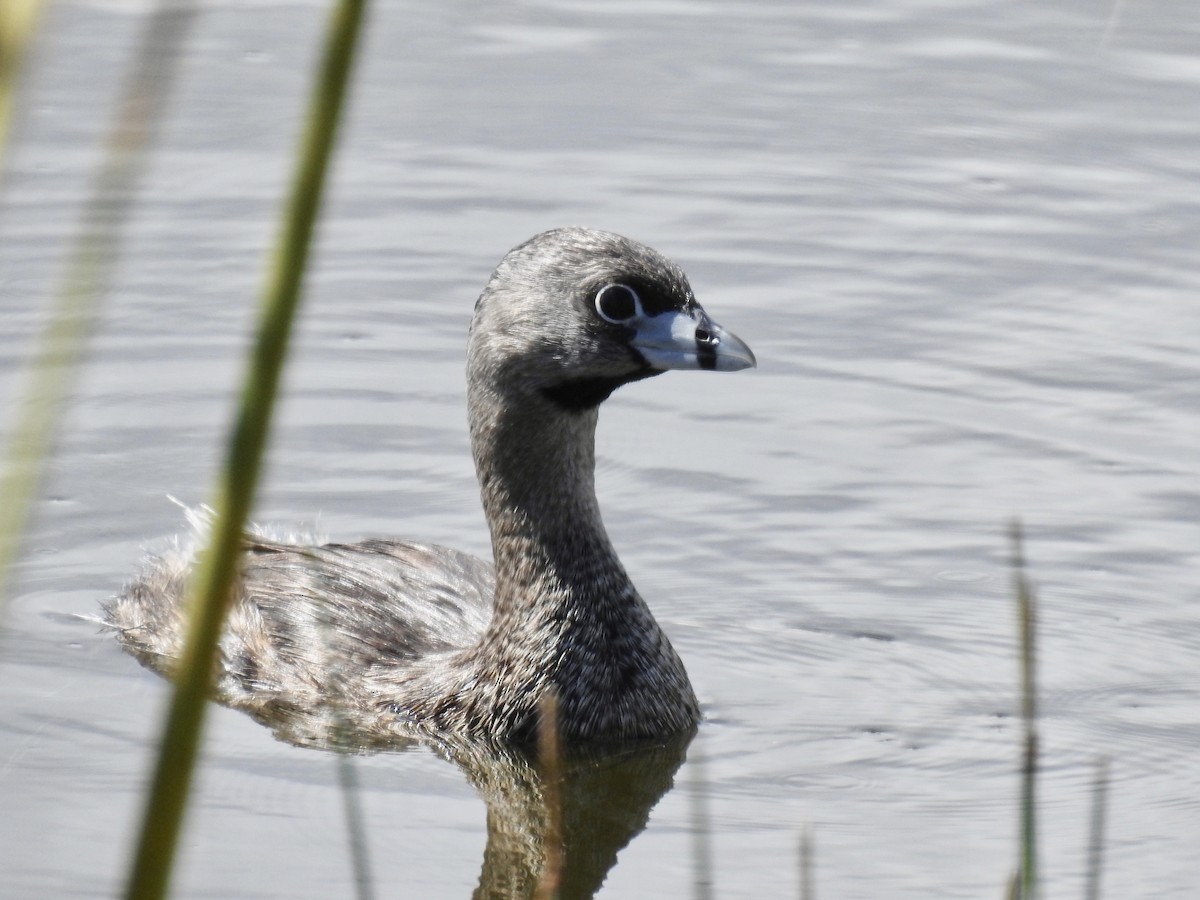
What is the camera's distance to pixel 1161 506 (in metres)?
7.36

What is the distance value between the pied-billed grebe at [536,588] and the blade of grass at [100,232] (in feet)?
15.0

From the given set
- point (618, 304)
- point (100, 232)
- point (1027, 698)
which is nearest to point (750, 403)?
point (618, 304)

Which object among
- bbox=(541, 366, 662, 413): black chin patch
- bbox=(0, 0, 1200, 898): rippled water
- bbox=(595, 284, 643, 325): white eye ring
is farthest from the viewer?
bbox=(541, 366, 662, 413): black chin patch

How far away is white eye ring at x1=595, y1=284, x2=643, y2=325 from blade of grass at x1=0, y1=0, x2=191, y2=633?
4604 millimetres

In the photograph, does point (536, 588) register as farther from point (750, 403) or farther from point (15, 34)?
point (15, 34)

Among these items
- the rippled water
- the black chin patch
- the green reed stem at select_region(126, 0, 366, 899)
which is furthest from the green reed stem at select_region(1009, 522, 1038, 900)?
the black chin patch

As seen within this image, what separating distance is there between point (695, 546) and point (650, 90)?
5.27 metres

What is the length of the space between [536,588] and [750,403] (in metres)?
2.58

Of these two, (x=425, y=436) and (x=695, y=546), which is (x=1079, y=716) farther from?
(x=425, y=436)

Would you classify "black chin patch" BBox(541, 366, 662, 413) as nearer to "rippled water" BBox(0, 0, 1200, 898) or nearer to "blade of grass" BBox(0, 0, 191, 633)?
"rippled water" BBox(0, 0, 1200, 898)

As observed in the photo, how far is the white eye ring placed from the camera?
571cm

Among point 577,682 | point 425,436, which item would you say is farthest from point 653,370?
point 425,436

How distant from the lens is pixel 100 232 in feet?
3.22

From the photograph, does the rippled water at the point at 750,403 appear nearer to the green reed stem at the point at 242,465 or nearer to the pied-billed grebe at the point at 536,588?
the pied-billed grebe at the point at 536,588
